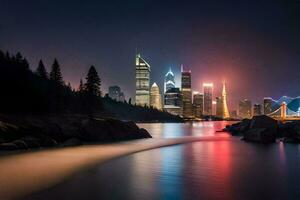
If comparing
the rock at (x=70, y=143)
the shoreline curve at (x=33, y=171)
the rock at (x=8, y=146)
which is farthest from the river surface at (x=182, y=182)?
the rock at (x=70, y=143)

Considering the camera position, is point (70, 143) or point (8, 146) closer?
point (8, 146)

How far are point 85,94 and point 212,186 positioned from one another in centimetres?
5013

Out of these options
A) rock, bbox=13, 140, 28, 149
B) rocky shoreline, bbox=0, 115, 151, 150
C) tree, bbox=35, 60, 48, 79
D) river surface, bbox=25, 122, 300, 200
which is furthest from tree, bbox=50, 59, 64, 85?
river surface, bbox=25, 122, 300, 200

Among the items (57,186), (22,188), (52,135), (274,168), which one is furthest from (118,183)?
(52,135)

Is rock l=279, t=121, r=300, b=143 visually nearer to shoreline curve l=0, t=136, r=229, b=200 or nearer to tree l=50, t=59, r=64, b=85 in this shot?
shoreline curve l=0, t=136, r=229, b=200

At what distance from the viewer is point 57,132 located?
46.4 metres

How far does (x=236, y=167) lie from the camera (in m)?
25.1

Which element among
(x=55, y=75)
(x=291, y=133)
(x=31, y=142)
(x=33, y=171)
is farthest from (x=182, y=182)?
(x=55, y=75)

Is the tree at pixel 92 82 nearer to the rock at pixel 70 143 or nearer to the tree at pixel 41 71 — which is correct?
the rock at pixel 70 143

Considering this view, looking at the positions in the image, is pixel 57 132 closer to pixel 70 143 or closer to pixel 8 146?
pixel 70 143

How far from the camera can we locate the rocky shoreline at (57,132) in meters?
36.7

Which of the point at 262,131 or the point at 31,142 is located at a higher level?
the point at 262,131

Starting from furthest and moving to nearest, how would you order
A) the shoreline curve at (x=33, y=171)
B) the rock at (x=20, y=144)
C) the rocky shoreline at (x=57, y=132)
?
the rocky shoreline at (x=57, y=132)
the rock at (x=20, y=144)
the shoreline curve at (x=33, y=171)

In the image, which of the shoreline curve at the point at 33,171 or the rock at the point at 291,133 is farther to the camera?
the rock at the point at 291,133
